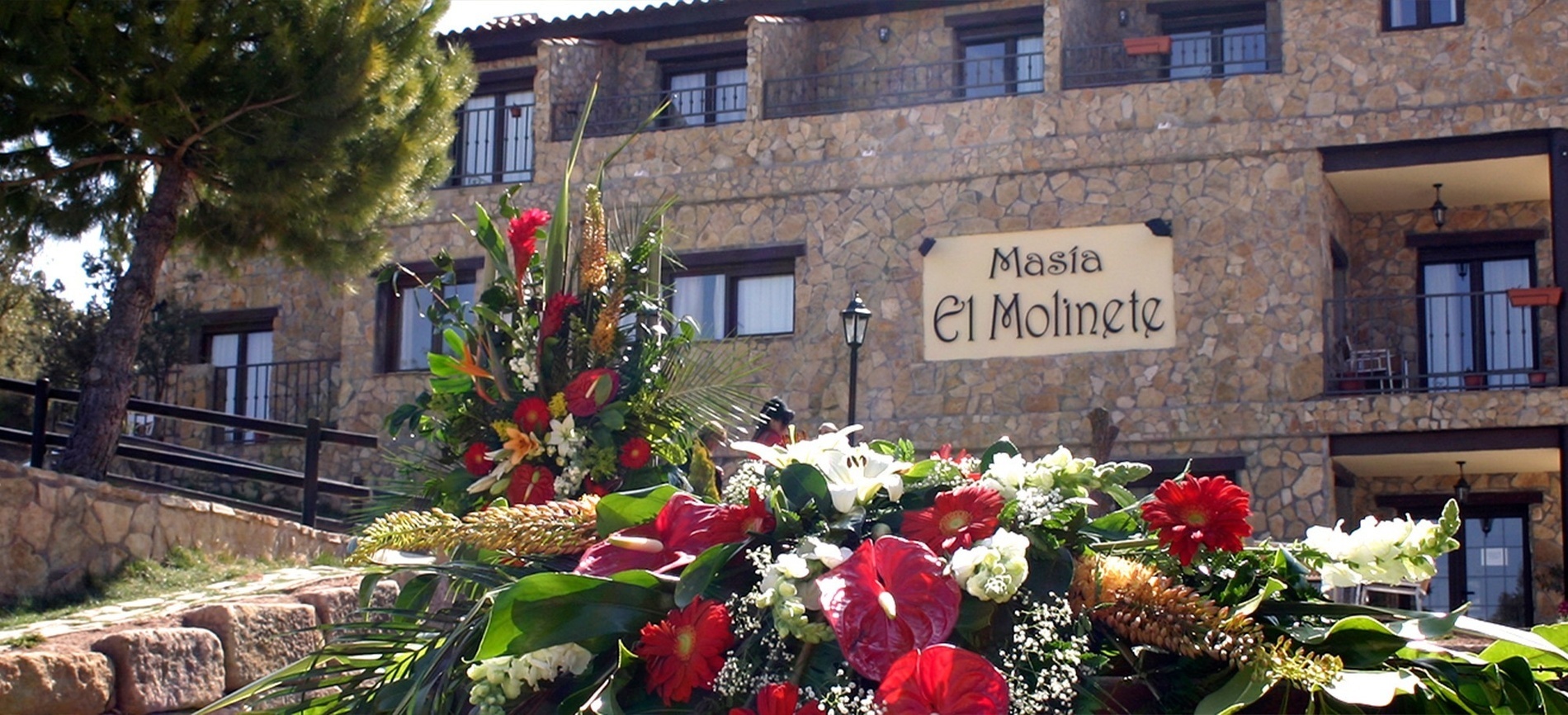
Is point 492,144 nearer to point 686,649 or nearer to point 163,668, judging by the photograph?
point 163,668

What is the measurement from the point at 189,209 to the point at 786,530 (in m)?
11.9

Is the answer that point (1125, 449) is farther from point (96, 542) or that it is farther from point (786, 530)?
point (786, 530)

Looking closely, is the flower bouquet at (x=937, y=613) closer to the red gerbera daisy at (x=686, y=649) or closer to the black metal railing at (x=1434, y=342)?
the red gerbera daisy at (x=686, y=649)

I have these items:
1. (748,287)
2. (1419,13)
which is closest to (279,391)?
(748,287)

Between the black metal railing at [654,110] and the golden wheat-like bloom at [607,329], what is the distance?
1518cm

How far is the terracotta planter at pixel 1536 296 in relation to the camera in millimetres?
15531

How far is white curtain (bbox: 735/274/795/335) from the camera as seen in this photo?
→ 17812mm

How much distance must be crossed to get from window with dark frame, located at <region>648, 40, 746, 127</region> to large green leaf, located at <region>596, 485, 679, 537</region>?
55.2 feet

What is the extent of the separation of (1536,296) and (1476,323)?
142cm

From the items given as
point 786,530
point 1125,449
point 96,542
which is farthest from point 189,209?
point 786,530

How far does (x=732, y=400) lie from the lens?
3977mm

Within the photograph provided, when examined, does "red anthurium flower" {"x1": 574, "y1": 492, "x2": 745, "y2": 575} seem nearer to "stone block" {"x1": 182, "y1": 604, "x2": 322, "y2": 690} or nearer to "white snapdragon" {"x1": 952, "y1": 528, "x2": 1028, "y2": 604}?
"white snapdragon" {"x1": 952, "y1": 528, "x2": 1028, "y2": 604}

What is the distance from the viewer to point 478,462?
359 centimetres

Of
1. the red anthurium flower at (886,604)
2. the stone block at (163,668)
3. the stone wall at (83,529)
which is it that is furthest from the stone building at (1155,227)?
the red anthurium flower at (886,604)
